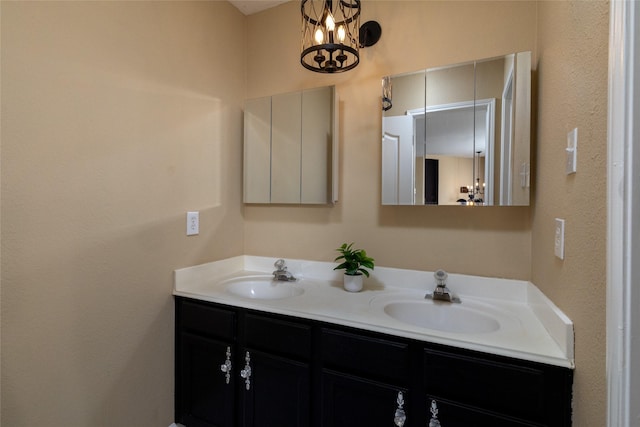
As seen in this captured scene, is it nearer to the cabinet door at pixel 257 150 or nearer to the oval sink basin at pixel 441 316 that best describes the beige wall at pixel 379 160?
the cabinet door at pixel 257 150

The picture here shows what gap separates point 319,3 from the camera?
5.91 feet

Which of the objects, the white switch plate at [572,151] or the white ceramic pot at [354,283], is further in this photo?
the white ceramic pot at [354,283]

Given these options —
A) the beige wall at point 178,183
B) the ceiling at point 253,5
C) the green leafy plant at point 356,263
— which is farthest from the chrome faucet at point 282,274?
the ceiling at point 253,5

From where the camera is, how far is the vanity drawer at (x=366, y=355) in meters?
1.09

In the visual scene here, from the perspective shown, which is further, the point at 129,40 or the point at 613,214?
the point at 129,40

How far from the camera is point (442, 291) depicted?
4.68 ft

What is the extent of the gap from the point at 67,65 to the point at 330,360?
5.03 ft

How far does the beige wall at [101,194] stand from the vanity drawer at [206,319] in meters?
0.09

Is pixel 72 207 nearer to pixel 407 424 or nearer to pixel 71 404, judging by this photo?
pixel 71 404

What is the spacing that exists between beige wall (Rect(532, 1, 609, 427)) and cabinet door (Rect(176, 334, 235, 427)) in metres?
1.32

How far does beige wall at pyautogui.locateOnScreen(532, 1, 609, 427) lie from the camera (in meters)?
0.70

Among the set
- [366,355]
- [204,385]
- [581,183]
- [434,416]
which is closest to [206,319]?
[204,385]

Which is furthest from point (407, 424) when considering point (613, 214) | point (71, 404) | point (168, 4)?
point (168, 4)

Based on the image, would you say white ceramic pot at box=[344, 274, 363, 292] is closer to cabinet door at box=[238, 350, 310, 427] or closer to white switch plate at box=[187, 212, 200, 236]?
cabinet door at box=[238, 350, 310, 427]
